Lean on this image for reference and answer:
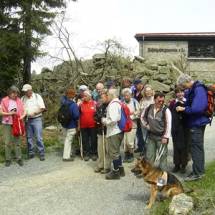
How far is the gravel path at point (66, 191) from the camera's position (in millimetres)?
7344

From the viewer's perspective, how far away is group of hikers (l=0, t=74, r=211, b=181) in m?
8.16

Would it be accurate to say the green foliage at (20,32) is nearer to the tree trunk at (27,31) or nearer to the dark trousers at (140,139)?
the tree trunk at (27,31)

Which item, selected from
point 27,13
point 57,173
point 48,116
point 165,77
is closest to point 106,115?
point 57,173

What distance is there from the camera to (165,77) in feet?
67.1

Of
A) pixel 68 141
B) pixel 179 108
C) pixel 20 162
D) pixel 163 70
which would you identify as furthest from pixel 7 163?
pixel 163 70

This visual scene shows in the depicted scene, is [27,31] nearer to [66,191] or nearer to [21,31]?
[21,31]

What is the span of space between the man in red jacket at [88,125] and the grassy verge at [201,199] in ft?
11.1

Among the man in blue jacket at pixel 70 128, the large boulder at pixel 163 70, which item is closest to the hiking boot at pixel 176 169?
the man in blue jacket at pixel 70 128

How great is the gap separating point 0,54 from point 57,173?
767 centimetres

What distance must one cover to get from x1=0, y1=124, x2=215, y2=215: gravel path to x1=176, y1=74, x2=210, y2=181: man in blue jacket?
1.10m

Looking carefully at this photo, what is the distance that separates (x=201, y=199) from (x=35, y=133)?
549 cm

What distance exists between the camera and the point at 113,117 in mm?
8750

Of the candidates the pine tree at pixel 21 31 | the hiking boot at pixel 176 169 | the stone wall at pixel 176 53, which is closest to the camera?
the hiking boot at pixel 176 169

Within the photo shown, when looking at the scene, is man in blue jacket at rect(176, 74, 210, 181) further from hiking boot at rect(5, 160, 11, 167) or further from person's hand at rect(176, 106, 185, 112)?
hiking boot at rect(5, 160, 11, 167)
